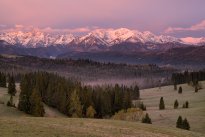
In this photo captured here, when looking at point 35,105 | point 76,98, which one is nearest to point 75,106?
point 76,98

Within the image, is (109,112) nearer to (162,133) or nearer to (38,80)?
(38,80)

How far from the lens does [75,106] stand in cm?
11819

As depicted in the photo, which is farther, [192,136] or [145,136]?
[192,136]

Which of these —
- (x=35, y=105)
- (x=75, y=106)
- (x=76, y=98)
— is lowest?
(x=75, y=106)

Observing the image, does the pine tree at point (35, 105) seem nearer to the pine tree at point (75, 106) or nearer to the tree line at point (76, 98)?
the tree line at point (76, 98)

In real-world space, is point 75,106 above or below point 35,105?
below

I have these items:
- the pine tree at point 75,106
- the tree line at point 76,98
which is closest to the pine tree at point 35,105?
the tree line at point 76,98

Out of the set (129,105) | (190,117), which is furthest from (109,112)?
(190,117)

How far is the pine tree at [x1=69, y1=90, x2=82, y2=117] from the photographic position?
117588 millimetres

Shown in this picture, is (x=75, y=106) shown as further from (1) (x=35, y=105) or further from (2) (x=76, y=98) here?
(1) (x=35, y=105)

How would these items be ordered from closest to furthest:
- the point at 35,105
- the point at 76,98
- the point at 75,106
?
1. the point at 35,105
2. the point at 75,106
3. the point at 76,98

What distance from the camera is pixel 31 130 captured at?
37.7m

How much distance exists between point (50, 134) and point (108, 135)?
764cm

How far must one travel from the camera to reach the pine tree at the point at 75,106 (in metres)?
118
